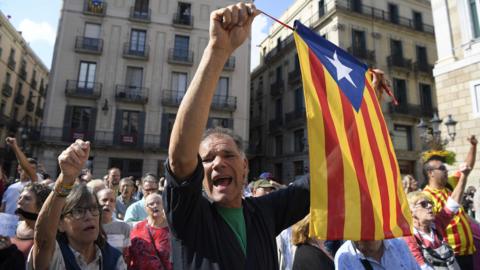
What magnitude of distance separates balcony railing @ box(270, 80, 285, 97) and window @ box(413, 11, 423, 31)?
1104 cm

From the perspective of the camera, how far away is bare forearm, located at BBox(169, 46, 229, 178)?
133cm

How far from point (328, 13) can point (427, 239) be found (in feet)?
72.9

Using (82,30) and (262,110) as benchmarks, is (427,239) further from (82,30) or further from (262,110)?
(262,110)

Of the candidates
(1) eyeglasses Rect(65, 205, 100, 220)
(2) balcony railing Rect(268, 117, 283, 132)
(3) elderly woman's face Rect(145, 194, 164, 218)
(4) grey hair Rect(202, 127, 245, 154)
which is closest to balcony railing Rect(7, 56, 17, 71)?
(2) balcony railing Rect(268, 117, 283, 132)

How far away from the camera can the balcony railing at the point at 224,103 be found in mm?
23016

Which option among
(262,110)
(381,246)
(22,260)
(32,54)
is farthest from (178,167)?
(32,54)

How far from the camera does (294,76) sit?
82.4 ft

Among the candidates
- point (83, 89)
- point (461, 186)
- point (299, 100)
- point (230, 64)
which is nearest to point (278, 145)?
point (299, 100)

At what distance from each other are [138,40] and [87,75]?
4.23m

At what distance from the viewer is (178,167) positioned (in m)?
1.34

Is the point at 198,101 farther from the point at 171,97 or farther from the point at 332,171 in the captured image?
the point at 171,97

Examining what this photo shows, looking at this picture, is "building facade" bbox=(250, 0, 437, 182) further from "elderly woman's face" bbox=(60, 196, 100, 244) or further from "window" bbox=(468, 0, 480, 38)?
"elderly woman's face" bbox=(60, 196, 100, 244)

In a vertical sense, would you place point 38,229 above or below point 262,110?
below

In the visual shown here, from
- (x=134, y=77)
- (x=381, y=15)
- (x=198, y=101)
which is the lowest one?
(x=198, y=101)
